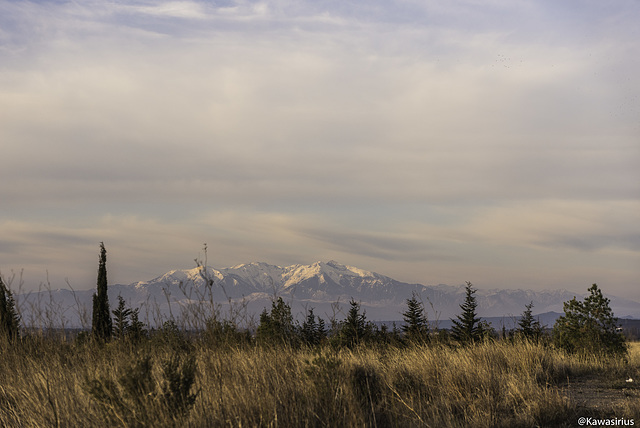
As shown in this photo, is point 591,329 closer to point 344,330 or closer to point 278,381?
point 344,330

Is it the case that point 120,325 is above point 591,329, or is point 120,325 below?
above

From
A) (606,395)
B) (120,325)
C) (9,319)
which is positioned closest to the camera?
(120,325)

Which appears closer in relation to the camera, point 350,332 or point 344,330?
Answer: point 344,330

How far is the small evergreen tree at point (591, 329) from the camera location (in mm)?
12484

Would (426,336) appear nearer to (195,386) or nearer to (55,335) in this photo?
(195,386)

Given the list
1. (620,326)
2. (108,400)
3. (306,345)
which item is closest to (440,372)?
(306,345)

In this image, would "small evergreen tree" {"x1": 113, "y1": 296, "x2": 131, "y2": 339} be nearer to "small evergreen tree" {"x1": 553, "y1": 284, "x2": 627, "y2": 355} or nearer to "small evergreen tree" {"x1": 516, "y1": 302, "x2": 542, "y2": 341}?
"small evergreen tree" {"x1": 516, "y1": 302, "x2": 542, "y2": 341}

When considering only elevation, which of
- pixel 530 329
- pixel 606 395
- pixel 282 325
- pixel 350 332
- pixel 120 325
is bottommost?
pixel 530 329

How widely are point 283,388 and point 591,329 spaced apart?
1001 centimetres

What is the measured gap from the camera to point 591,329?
12.9 metres

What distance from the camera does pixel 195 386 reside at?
5539mm

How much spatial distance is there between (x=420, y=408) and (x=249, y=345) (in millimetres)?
2675

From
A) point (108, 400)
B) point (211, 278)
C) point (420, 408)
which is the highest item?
point (211, 278)

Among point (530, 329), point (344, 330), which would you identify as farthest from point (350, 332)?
point (530, 329)
